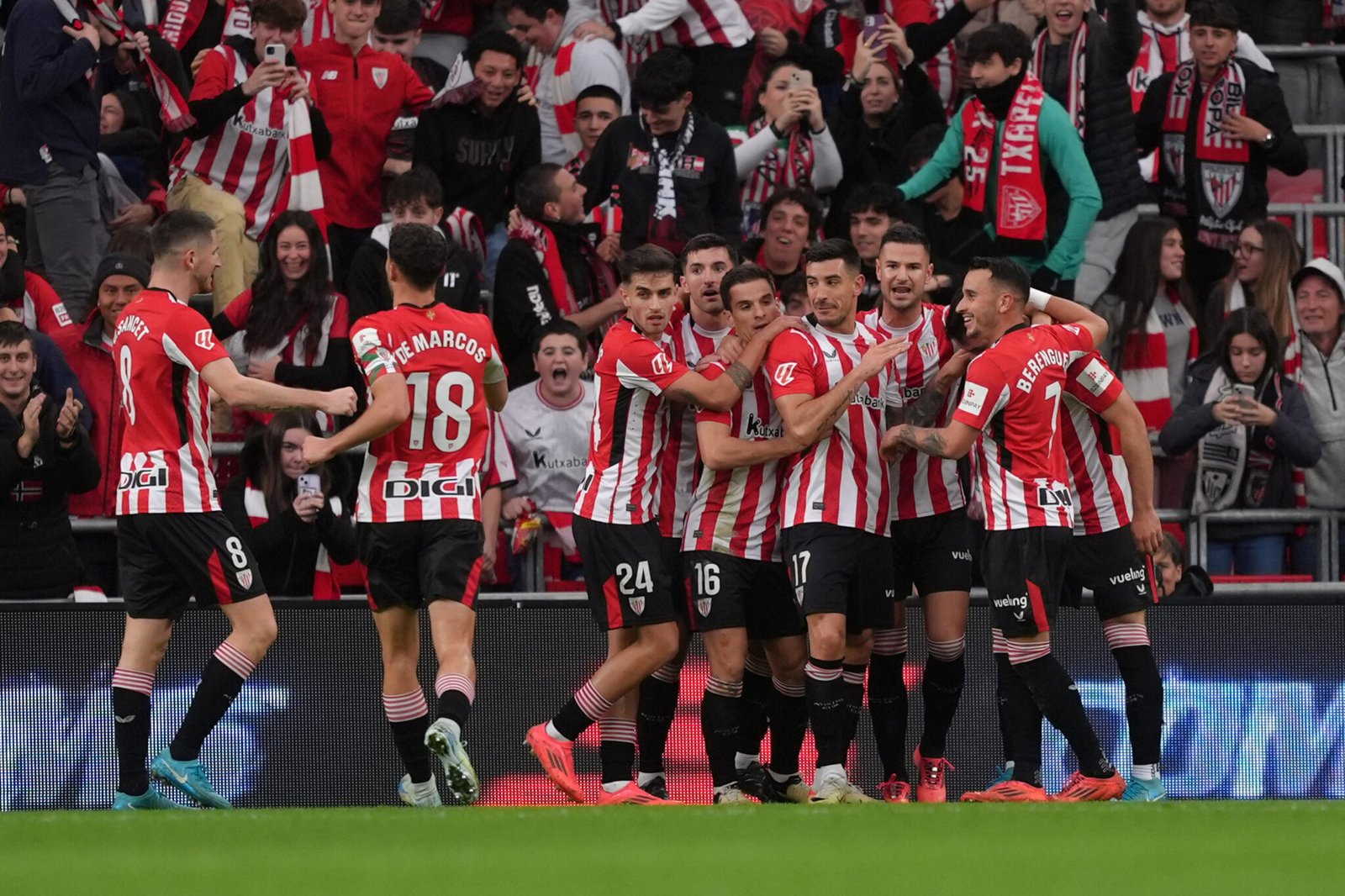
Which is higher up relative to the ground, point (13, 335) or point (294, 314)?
point (294, 314)

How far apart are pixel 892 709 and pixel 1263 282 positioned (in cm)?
413

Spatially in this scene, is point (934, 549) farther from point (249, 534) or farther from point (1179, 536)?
point (249, 534)

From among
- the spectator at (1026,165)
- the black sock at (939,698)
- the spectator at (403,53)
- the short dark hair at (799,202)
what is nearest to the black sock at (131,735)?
the black sock at (939,698)

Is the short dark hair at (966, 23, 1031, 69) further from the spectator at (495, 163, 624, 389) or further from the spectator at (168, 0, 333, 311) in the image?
the spectator at (168, 0, 333, 311)

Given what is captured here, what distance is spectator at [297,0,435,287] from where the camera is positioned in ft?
38.4

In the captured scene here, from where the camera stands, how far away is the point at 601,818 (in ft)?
23.1

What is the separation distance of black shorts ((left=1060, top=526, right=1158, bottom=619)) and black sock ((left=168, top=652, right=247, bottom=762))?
3500mm

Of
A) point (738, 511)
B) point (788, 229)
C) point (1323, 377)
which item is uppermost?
point (788, 229)

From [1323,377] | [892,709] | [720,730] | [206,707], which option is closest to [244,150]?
[206,707]

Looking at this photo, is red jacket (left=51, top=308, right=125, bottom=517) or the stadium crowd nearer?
the stadium crowd

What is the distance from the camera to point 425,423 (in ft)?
26.2

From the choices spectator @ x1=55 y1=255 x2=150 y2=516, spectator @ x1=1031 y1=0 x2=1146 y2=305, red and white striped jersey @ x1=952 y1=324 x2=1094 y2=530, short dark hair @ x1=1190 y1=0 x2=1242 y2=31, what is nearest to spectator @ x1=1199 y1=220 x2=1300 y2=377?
spectator @ x1=1031 y1=0 x2=1146 y2=305

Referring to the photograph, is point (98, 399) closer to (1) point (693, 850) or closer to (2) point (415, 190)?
(2) point (415, 190)

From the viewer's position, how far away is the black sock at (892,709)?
8445mm
